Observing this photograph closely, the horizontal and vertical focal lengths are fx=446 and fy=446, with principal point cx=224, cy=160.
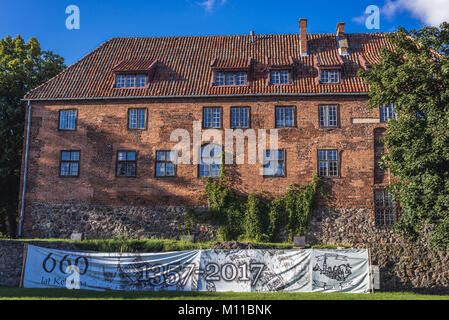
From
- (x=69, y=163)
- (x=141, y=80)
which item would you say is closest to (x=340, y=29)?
(x=141, y=80)

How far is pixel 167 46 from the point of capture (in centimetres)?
3253

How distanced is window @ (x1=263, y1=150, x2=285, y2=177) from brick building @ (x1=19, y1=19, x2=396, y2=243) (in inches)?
2.5

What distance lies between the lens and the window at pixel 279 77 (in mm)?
28977

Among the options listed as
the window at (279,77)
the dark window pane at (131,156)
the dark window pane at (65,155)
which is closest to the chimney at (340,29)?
the window at (279,77)

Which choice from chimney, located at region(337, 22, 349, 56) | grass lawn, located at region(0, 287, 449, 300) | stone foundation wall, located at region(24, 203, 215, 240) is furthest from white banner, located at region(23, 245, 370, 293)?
chimney, located at region(337, 22, 349, 56)

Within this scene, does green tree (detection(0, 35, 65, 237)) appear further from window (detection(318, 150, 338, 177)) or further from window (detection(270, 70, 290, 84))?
window (detection(318, 150, 338, 177))

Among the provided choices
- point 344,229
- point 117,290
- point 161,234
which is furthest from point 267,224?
point 117,290

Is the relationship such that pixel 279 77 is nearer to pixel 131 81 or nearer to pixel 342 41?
pixel 342 41

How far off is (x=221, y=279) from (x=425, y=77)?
12.9 m

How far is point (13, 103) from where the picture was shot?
105 ft

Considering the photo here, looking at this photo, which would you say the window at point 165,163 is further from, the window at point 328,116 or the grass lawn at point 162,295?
the grass lawn at point 162,295

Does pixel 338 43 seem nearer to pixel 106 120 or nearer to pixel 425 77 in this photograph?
pixel 425 77

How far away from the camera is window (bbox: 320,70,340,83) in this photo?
2873 cm

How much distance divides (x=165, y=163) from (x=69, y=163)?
6186mm
